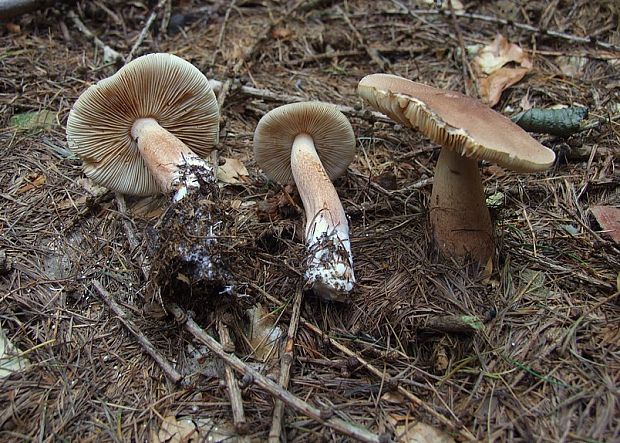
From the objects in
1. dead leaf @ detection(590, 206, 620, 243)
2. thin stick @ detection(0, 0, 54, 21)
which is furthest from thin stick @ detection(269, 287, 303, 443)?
thin stick @ detection(0, 0, 54, 21)

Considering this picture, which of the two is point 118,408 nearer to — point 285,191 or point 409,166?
point 285,191

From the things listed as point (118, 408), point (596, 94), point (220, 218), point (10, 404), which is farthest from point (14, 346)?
point (596, 94)

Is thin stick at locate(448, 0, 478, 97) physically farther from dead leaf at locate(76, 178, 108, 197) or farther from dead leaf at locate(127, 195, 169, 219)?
dead leaf at locate(76, 178, 108, 197)

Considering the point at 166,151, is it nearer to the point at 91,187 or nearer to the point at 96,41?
the point at 91,187

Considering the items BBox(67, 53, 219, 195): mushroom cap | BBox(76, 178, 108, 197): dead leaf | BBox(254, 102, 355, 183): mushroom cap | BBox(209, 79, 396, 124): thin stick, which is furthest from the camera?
BBox(209, 79, 396, 124): thin stick

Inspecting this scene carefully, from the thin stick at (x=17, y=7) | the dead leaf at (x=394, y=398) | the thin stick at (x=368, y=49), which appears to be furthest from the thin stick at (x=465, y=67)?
the thin stick at (x=17, y=7)

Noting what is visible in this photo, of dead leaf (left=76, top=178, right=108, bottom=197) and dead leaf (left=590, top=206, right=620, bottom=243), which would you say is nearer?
dead leaf (left=590, top=206, right=620, bottom=243)

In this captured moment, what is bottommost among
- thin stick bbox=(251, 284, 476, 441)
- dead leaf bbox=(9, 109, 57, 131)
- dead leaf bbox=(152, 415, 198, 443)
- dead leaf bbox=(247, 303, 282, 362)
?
dead leaf bbox=(247, 303, 282, 362)

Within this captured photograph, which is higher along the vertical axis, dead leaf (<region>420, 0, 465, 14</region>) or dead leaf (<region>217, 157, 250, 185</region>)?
dead leaf (<region>420, 0, 465, 14</region>)
